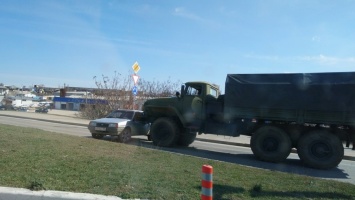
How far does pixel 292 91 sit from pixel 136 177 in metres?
7.13

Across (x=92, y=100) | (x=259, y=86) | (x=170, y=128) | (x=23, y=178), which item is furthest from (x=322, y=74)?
(x=92, y=100)

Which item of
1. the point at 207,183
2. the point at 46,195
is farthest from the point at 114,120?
the point at 207,183

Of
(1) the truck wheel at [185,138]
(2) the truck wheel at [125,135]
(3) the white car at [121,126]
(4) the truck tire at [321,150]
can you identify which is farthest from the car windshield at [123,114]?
(4) the truck tire at [321,150]

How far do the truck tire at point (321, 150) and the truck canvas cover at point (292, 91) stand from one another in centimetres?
91

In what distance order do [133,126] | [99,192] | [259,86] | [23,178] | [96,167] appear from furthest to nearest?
1. [133,126]
2. [259,86]
3. [96,167]
4. [23,178]
5. [99,192]

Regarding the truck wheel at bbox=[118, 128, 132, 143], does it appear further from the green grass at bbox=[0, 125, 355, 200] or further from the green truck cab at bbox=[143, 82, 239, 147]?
the green grass at bbox=[0, 125, 355, 200]

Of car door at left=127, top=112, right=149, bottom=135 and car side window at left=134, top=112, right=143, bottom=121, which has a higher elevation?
car side window at left=134, top=112, right=143, bottom=121

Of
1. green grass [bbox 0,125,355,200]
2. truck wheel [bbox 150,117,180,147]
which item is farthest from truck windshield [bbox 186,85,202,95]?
green grass [bbox 0,125,355,200]

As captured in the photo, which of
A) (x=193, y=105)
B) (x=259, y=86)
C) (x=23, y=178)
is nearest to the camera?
(x=23, y=178)

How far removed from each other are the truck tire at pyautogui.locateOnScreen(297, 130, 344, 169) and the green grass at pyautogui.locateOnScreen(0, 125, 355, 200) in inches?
149

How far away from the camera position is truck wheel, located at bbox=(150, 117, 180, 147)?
47.6ft

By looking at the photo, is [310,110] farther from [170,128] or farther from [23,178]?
[23,178]

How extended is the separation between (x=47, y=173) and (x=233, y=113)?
303 inches

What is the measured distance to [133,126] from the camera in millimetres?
16297
